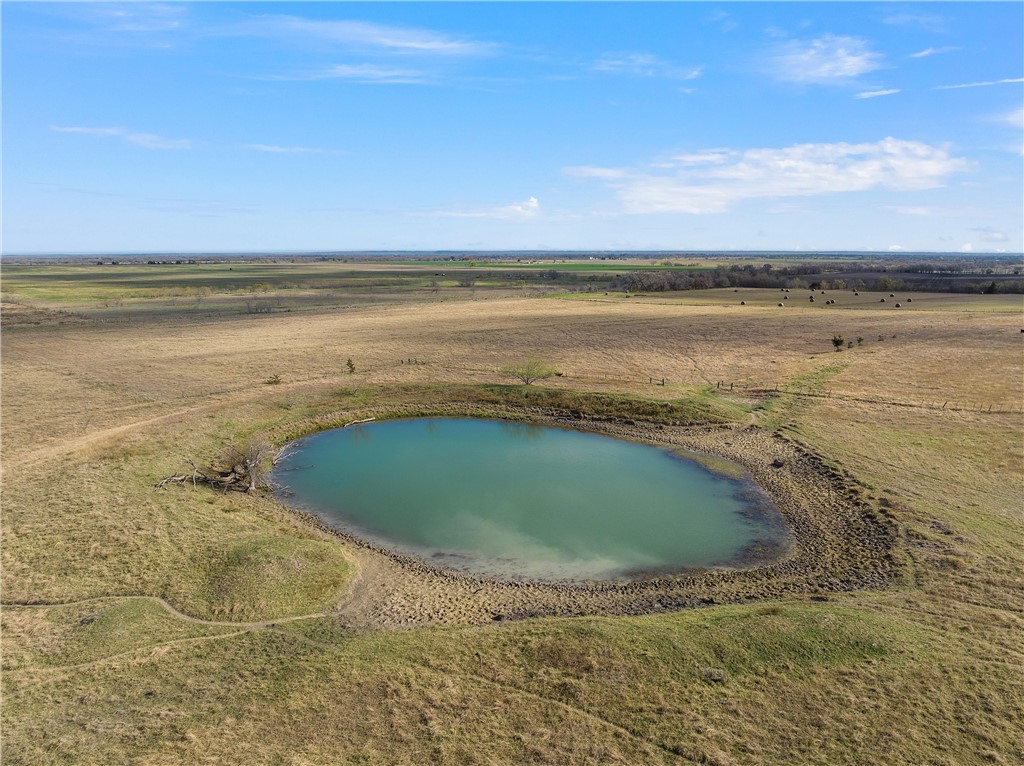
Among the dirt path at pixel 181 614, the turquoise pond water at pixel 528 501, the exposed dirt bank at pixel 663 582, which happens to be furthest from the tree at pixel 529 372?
the dirt path at pixel 181 614

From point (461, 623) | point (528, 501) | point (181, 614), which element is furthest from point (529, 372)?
point (181, 614)

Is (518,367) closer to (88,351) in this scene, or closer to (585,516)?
(585,516)

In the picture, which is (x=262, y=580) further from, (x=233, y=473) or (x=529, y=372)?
(x=529, y=372)

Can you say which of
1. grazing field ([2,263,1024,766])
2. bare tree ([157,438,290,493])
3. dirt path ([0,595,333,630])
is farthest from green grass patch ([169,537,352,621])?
bare tree ([157,438,290,493])

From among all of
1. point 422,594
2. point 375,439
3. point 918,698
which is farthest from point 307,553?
point 918,698

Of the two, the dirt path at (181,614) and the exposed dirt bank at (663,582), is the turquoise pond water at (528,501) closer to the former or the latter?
the exposed dirt bank at (663,582)

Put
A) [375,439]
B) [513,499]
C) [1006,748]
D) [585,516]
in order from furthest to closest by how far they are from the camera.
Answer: [375,439] → [513,499] → [585,516] → [1006,748]
